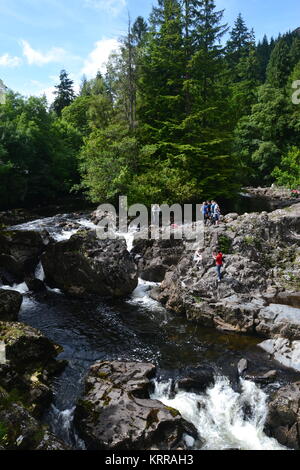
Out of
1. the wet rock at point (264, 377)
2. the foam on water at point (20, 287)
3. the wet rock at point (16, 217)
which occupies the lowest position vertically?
the wet rock at point (264, 377)

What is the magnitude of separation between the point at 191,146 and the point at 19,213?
17919 mm

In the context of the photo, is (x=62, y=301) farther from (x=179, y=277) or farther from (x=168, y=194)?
(x=168, y=194)

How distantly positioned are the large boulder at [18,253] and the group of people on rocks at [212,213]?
36.1ft

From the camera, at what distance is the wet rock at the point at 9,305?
49.9ft

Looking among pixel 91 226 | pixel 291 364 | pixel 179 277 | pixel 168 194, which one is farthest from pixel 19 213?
pixel 291 364

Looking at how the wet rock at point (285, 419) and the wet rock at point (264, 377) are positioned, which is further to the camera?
the wet rock at point (264, 377)

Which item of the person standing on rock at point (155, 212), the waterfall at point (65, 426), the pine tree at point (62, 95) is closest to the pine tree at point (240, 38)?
the pine tree at point (62, 95)

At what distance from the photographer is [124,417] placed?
393 inches

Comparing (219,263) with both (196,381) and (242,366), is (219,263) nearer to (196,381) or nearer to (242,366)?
(242,366)

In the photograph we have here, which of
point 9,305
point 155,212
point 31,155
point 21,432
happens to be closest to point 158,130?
point 155,212

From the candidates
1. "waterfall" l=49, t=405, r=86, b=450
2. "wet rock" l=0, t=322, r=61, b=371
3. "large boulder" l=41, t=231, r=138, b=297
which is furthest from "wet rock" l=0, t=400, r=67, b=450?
"large boulder" l=41, t=231, r=138, b=297

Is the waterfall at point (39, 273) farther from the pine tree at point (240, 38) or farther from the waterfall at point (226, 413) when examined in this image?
the pine tree at point (240, 38)

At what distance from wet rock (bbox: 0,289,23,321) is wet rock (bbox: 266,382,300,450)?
37.3 feet

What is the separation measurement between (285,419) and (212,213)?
46.0 feet
